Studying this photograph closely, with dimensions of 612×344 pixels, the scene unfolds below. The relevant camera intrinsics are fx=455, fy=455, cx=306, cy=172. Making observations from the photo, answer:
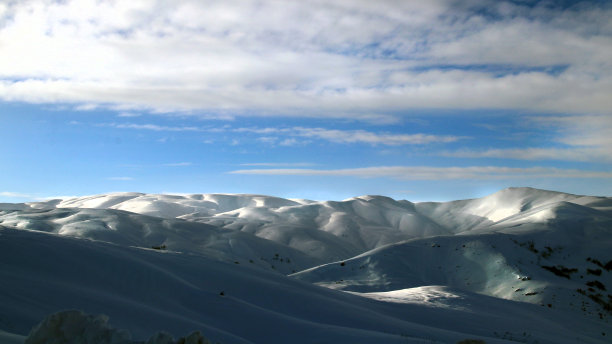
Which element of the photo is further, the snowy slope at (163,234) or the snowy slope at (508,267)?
the snowy slope at (163,234)

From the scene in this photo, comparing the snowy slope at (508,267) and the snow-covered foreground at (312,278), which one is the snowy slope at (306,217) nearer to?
the snow-covered foreground at (312,278)

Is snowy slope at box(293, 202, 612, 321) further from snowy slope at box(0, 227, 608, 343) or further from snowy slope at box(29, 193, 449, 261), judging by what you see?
snowy slope at box(29, 193, 449, 261)

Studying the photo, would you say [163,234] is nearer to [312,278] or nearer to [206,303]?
[312,278]

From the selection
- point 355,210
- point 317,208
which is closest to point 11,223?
point 317,208

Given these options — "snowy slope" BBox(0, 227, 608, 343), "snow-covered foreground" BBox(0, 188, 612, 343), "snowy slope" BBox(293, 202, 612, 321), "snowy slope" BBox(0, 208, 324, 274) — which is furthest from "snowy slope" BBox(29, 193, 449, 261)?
"snowy slope" BBox(0, 227, 608, 343)

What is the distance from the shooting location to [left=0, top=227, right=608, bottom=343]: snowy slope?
26.8ft

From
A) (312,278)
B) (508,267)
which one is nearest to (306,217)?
(312,278)

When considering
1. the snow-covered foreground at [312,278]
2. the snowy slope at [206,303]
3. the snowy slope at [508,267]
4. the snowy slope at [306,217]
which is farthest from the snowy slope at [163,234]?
the snowy slope at [206,303]

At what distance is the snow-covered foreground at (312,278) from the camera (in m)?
8.91

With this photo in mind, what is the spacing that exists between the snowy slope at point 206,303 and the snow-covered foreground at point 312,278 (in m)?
0.05

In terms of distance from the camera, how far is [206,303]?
10406mm

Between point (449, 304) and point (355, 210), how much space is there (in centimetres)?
4932

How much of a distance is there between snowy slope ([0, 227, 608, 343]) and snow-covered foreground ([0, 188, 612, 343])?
0.05m

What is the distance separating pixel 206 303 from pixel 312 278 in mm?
15606
